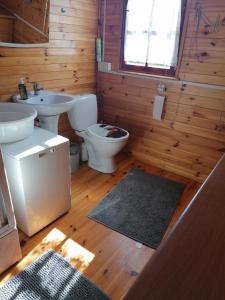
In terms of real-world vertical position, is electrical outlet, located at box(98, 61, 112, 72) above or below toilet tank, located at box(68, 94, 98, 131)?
above

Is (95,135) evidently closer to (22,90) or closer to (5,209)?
(22,90)

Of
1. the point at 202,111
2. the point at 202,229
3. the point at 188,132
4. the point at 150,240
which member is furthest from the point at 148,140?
the point at 202,229

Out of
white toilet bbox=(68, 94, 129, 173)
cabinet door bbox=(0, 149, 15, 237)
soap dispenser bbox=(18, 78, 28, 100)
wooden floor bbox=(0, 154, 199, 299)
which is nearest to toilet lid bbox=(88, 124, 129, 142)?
white toilet bbox=(68, 94, 129, 173)

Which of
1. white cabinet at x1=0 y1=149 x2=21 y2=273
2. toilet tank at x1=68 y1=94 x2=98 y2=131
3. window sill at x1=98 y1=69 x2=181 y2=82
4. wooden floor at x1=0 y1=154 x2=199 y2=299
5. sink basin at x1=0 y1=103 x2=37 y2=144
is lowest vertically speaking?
wooden floor at x1=0 y1=154 x2=199 y2=299

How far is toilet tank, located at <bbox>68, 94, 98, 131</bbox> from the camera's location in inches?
94.5

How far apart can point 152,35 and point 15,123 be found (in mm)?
1694

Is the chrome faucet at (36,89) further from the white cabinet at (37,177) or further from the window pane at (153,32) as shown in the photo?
the window pane at (153,32)

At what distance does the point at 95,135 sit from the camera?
2375 millimetres

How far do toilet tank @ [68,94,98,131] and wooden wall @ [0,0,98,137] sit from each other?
0.65 ft

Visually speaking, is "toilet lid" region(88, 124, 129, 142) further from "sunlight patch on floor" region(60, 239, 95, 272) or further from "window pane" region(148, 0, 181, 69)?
"sunlight patch on floor" region(60, 239, 95, 272)

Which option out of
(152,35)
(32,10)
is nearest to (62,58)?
(32,10)

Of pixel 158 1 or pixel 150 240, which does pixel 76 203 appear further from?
pixel 158 1

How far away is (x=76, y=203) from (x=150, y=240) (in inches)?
29.6

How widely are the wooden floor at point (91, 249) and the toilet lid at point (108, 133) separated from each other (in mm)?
633
